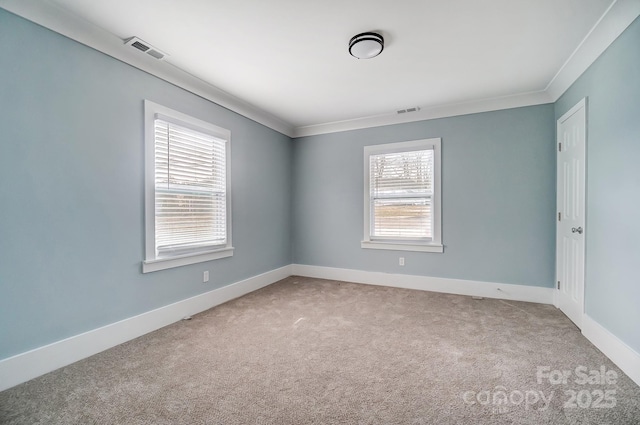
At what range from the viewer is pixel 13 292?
6.24ft

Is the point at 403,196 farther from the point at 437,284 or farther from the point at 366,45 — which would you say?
the point at 366,45

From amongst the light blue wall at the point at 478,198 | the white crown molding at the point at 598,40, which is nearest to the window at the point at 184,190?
the light blue wall at the point at 478,198

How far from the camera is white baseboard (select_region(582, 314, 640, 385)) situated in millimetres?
1915

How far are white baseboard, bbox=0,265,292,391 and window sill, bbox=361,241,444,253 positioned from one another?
7.35 ft

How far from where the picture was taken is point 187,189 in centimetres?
313

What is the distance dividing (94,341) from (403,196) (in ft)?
12.9

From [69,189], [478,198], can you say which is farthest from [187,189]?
[478,198]

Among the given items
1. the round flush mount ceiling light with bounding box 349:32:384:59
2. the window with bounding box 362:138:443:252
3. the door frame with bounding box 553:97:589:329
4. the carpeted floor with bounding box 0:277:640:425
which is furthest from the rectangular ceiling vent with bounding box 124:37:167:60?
the door frame with bounding box 553:97:589:329

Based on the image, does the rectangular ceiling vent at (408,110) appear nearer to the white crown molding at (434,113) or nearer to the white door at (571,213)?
the white crown molding at (434,113)

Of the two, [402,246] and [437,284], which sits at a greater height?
[402,246]

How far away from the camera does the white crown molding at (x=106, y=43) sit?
1966 mm

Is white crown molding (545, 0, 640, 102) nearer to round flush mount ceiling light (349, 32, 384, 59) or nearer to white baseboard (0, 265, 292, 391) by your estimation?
round flush mount ceiling light (349, 32, 384, 59)

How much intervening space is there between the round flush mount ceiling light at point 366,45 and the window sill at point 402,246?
269cm

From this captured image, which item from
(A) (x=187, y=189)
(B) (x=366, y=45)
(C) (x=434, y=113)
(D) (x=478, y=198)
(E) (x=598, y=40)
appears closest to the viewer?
(E) (x=598, y=40)
